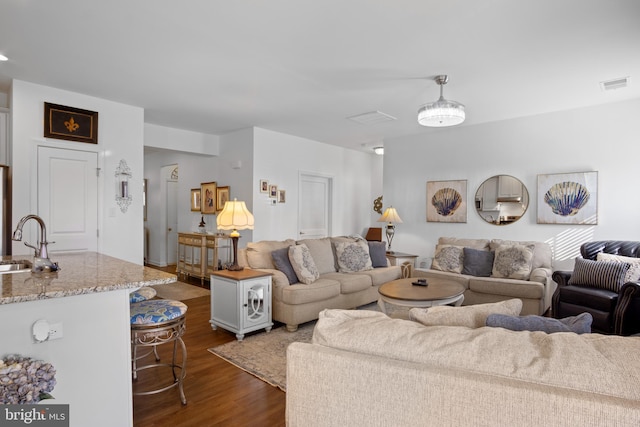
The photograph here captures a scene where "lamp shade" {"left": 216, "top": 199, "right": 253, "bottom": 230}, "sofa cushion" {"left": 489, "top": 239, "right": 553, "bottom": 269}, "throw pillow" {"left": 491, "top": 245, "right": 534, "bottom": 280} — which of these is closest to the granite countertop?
"lamp shade" {"left": 216, "top": 199, "right": 253, "bottom": 230}

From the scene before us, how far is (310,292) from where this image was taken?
3602mm

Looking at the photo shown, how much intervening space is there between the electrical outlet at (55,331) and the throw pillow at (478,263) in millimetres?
4185

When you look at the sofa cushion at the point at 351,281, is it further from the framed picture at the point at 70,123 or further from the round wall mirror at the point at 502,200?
the framed picture at the point at 70,123

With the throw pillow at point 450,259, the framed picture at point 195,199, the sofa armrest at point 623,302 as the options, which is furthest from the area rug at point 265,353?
the framed picture at point 195,199

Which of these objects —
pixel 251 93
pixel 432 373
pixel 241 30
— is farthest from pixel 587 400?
pixel 251 93

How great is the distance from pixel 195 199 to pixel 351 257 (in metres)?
3.58

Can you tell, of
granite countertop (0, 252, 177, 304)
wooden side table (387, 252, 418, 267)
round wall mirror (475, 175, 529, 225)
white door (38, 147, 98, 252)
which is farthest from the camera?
wooden side table (387, 252, 418, 267)

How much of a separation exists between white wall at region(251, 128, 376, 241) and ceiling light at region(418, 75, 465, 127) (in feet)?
9.62

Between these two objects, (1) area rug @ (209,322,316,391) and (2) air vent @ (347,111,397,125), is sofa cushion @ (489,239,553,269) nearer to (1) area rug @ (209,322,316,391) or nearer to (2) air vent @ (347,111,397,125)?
(2) air vent @ (347,111,397,125)

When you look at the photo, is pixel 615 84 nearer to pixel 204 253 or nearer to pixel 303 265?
pixel 303 265

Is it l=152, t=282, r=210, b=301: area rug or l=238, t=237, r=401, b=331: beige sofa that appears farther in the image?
l=152, t=282, r=210, b=301: area rug

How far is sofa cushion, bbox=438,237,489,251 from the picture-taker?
15.5 ft

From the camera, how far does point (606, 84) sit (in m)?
3.58

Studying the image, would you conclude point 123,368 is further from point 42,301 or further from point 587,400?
point 587,400
